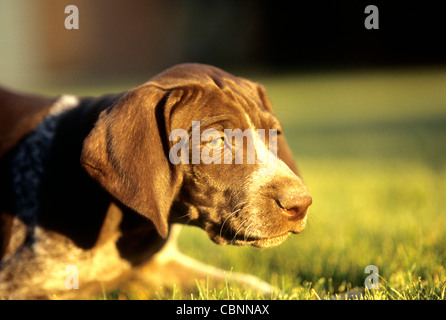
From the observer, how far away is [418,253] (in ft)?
15.4

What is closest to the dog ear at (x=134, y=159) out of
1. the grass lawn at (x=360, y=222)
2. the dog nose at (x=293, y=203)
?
the dog nose at (x=293, y=203)

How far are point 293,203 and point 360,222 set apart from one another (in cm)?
274

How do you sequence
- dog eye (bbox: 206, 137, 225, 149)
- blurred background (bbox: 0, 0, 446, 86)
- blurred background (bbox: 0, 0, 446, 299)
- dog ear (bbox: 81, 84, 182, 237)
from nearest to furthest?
dog ear (bbox: 81, 84, 182, 237) → dog eye (bbox: 206, 137, 225, 149) → blurred background (bbox: 0, 0, 446, 299) → blurred background (bbox: 0, 0, 446, 86)

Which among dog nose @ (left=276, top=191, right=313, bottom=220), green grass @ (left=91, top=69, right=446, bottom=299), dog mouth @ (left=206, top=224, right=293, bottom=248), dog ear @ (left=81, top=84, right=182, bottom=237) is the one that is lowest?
green grass @ (left=91, top=69, right=446, bottom=299)

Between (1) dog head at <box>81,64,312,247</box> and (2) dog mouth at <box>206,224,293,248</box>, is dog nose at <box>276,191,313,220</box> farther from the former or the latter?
(2) dog mouth at <box>206,224,293,248</box>

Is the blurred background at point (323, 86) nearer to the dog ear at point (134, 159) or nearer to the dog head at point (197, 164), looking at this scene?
the dog head at point (197, 164)

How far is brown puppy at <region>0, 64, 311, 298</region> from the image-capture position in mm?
3410

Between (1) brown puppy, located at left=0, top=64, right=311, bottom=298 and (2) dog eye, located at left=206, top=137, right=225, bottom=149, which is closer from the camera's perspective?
(1) brown puppy, located at left=0, top=64, right=311, bottom=298

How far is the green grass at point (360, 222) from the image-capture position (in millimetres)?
4203

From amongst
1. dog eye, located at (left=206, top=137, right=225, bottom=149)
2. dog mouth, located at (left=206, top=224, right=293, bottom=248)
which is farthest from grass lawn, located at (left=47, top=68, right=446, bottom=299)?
dog eye, located at (left=206, top=137, right=225, bottom=149)

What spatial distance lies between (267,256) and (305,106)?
16785 mm

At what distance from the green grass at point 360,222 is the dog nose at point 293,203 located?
628 millimetres

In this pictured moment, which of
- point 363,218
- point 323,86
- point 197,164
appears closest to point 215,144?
point 197,164
